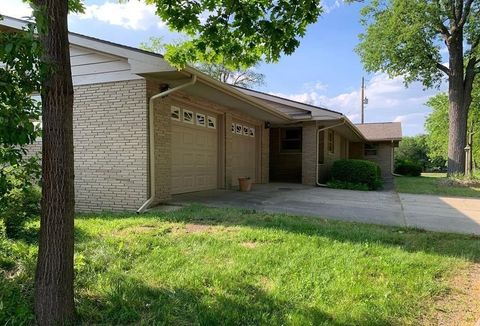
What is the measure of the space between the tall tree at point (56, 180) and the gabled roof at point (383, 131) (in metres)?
25.2

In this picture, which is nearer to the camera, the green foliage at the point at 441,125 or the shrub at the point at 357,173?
the shrub at the point at 357,173

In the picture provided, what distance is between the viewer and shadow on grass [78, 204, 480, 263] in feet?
16.7

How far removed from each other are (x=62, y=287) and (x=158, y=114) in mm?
5590

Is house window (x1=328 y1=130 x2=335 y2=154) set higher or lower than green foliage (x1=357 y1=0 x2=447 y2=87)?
lower

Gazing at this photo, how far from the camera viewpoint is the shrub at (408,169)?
28906 mm

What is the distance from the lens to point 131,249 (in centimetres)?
450

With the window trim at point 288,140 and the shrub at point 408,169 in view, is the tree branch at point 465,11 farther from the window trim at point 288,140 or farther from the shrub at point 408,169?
the shrub at point 408,169

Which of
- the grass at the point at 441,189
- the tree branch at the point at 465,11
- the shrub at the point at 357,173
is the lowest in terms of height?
the grass at the point at 441,189

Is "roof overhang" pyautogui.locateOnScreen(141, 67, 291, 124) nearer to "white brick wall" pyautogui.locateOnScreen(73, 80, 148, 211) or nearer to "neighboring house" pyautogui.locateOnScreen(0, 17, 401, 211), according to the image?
"neighboring house" pyautogui.locateOnScreen(0, 17, 401, 211)

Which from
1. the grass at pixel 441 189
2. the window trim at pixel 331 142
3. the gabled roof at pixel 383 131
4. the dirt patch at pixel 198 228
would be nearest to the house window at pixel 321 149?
the window trim at pixel 331 142

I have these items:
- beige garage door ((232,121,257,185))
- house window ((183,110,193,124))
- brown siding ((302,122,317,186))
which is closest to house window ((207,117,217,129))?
house window ((183,110,193,124))

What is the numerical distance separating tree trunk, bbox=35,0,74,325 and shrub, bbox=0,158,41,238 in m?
0.65

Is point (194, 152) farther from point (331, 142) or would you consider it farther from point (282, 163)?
point (331, 142)

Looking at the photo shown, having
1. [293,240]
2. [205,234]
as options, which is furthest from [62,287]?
[293,240]
